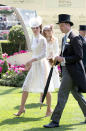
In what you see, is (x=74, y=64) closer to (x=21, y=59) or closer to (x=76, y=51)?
(x=76, y=51)

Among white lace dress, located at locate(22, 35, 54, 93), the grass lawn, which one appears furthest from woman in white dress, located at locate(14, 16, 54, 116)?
the grass lawn

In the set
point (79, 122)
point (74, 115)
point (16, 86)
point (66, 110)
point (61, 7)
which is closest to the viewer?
point (79, 122)

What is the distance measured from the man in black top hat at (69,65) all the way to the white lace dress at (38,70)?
812 millimetres

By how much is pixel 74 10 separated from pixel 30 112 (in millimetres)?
4469

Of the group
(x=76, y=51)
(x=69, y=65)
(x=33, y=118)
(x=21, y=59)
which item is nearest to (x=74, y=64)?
(x=69, y=65)

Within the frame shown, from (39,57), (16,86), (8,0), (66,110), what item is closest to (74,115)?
(66,110)

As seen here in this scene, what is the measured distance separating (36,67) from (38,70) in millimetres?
60

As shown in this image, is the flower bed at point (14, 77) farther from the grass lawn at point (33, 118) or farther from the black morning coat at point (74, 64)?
the black morning coat at point (74, 64)

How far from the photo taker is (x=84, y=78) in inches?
231

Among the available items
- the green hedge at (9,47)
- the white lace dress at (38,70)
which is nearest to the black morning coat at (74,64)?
the white lace dress at (38,70)

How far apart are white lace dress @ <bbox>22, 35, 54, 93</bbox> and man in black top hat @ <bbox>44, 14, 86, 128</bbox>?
2.66 ft

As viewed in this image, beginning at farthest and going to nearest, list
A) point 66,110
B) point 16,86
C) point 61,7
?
point 16,86 < point 61,7 < point 66,110

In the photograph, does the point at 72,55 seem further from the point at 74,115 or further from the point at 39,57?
the point at 74,115

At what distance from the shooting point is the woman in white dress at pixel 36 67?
21.9 ft
